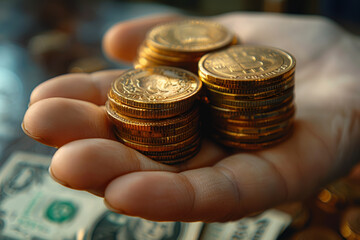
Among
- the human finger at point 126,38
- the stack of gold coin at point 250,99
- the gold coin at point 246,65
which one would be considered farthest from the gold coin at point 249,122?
the human finger at point 126,38

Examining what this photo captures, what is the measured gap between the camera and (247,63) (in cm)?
125

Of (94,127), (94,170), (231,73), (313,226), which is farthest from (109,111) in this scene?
(313,226)

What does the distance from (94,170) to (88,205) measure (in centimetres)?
61

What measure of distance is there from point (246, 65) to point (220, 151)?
0.96 feet

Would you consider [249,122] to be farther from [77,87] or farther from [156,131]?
[77,87]

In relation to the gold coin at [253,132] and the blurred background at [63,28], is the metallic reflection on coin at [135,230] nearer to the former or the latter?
the gold coin at [253,132]

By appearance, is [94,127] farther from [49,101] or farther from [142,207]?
[142,207]

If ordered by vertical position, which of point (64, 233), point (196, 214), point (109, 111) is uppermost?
point (109, 111)

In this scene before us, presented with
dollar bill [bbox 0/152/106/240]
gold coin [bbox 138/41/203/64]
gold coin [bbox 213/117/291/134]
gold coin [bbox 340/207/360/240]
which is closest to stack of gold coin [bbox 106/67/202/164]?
gold coin [bbox 213/117/291/134]

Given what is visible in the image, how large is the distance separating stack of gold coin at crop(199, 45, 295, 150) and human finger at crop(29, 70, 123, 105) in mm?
349

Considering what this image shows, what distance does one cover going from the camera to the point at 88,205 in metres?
1.42

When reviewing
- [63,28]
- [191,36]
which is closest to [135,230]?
[191,36]

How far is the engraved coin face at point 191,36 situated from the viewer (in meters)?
1.45

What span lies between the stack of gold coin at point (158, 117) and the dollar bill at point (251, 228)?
0.31m
